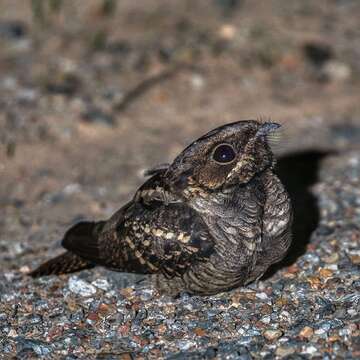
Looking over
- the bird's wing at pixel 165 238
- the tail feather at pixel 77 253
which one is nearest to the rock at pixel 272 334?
the bird's wing at pixel 165 238

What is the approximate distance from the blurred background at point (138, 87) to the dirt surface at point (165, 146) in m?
0.02

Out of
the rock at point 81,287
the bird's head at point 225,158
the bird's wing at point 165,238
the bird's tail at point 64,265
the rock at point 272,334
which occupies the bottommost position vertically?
the rock at point 272,334

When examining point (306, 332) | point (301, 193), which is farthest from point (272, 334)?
point (301, 193)

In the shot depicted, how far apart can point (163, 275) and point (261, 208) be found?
0.72 m

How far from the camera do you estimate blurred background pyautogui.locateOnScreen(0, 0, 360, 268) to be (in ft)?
23.5

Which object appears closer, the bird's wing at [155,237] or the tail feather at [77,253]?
A: the bird's wing at [155,237]

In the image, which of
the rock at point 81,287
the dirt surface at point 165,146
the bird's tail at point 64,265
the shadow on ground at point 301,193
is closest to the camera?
the dirt surface at point 165,146

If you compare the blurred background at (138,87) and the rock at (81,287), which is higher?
the blurred background at (138,87)

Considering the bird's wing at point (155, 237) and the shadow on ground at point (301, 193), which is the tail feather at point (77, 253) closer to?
the bird's wing at point (155, 237)

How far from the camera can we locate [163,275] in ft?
15.8

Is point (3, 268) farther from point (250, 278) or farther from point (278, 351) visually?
point (278, 351)

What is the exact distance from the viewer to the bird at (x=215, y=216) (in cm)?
450

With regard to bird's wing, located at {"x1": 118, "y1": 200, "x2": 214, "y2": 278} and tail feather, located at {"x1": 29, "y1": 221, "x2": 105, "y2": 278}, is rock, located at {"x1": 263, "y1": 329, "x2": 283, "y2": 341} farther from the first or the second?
tail feather, located at {"x1": 29, "y1": 221, "x2": 105, "y2": 278}

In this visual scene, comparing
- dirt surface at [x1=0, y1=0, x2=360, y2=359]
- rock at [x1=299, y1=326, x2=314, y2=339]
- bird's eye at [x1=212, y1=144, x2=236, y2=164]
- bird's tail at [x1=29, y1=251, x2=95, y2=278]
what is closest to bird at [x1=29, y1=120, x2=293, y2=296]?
bird's eye at [x1=212, y1=144, x2=236, y2=164]
